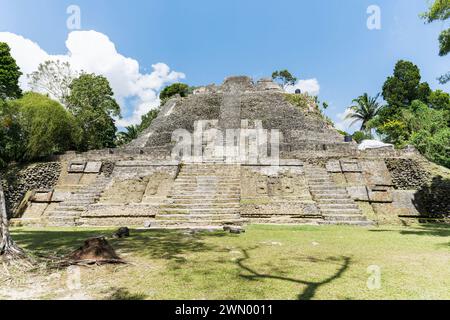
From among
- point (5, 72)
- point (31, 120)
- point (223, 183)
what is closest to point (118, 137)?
point (5, 72)

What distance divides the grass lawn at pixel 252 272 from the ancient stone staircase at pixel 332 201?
3.49 m

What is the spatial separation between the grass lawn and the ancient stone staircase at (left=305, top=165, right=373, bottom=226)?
11.4 feet

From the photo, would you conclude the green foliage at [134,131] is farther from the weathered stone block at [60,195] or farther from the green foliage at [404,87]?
the green foliage at [404,87]

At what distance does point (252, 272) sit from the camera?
3982 mm

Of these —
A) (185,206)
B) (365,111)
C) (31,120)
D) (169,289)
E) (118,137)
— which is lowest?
(169,289)

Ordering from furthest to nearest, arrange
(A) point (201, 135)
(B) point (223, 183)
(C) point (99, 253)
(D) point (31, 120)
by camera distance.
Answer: (A) point (201, 135) → (D) point (31, 120) → (B) point (223, 183) → (C) point (99, 253)

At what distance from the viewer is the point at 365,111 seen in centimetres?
3581

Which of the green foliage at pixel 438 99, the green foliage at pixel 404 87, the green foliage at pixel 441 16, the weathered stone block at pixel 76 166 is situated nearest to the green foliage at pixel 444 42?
the green foliage at pixel 441 16

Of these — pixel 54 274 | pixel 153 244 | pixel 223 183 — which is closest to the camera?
pixel 54 274

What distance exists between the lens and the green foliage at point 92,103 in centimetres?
2266

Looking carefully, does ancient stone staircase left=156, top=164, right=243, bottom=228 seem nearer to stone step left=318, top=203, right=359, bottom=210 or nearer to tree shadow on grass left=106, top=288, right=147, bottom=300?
stone step left=318, top=203, right=359, bottom=210

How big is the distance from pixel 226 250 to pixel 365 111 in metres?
35.0

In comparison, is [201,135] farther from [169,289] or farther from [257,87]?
[169,289]

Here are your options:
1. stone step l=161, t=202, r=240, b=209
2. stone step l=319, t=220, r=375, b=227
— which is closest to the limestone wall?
stone step l=161, t=202, r=240, b=209
